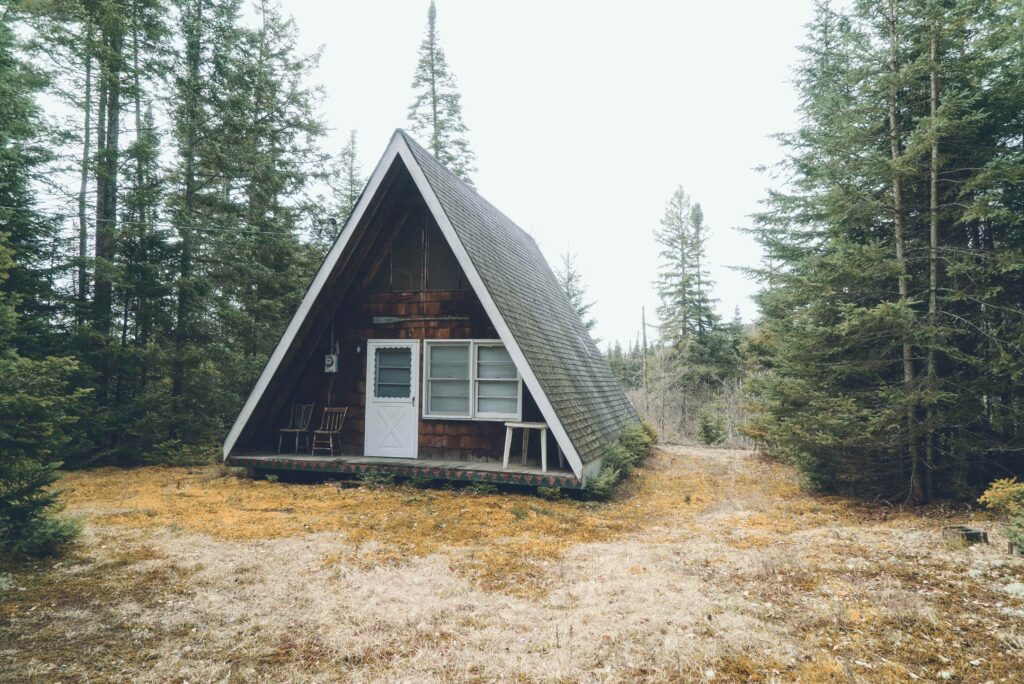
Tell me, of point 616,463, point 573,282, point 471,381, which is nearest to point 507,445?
point 471,381

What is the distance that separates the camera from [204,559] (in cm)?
468

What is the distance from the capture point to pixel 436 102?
65.3 feet

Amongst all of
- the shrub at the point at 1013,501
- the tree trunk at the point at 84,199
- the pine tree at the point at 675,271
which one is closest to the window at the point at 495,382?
the shrub at the point at 1013,501

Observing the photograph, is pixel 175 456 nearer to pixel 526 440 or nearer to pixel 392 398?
pixel 392 398

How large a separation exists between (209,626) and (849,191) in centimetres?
908

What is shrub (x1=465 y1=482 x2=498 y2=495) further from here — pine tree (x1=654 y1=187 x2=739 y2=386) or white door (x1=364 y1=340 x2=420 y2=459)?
pine tree (x1=654 y1=187 x2=739 y2=386)

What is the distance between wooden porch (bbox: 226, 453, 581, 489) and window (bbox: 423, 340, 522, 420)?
89 centimetres

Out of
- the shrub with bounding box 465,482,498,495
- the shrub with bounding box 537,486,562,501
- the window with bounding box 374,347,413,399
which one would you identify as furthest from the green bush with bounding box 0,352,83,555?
the shrub with bounding box 537,486,562,501

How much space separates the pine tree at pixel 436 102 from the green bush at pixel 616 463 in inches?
555

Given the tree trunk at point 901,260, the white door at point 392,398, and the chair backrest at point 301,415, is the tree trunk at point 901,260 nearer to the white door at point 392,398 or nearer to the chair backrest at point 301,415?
the white door at point 392,398

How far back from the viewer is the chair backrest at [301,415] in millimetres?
9008

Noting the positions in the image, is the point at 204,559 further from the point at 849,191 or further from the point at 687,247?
the point at 687,247

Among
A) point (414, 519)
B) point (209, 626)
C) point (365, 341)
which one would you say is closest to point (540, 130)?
point (365, 341)

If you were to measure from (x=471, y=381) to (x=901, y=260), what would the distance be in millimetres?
6575
